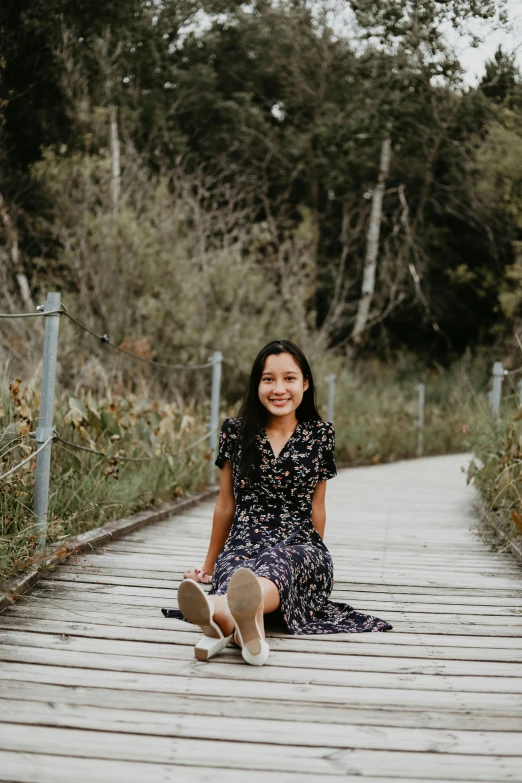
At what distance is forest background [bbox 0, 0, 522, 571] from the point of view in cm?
801

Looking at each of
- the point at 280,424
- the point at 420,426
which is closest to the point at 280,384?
the point at 280,424

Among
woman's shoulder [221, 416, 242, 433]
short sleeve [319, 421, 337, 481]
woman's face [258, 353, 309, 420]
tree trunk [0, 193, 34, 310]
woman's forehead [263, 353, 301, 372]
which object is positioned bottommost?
short sleeve [319, 421, 337, 481]

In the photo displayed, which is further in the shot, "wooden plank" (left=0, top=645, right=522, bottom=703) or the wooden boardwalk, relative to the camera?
"wooden plank" (left=0, top=645, right=522, bottom=703)

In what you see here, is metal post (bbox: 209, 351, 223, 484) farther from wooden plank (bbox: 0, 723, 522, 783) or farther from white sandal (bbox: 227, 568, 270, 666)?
wooden plank (bbox: 0, 723, 522, 783)

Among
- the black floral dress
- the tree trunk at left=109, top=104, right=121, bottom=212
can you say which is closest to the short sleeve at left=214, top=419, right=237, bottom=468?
the black floral dress

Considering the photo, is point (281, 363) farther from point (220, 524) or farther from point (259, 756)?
point (259, 756)

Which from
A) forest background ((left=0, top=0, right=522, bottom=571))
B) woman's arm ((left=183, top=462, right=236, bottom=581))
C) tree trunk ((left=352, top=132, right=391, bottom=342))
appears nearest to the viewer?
woman's arm ((left=183, top=462, right=236, bottom=581))

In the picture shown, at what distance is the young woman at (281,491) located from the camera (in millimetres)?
3057

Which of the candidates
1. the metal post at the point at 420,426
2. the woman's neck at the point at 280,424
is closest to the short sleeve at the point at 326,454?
the woman's neck at the point at 280,424

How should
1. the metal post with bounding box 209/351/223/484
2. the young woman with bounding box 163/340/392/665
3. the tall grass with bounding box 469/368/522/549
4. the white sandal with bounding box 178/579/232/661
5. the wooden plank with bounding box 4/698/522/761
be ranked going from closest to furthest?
1. the wooden plank with bounding box 4/698/522/761
2. the white sandal with bounding box 178/579/232/661
3. the young woman with bounding box 163/340/392/665
4. the tall grass with bounding box 469/368/522/549
5. the metal post with bounding box 209/351/223/484

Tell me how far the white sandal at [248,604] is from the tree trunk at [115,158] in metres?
10.0

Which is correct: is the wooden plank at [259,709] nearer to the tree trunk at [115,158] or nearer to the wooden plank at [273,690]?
the wooden plank at [273,690]

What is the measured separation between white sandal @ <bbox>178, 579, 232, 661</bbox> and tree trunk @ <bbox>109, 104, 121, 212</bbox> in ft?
32.7

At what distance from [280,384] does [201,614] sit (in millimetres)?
1041
